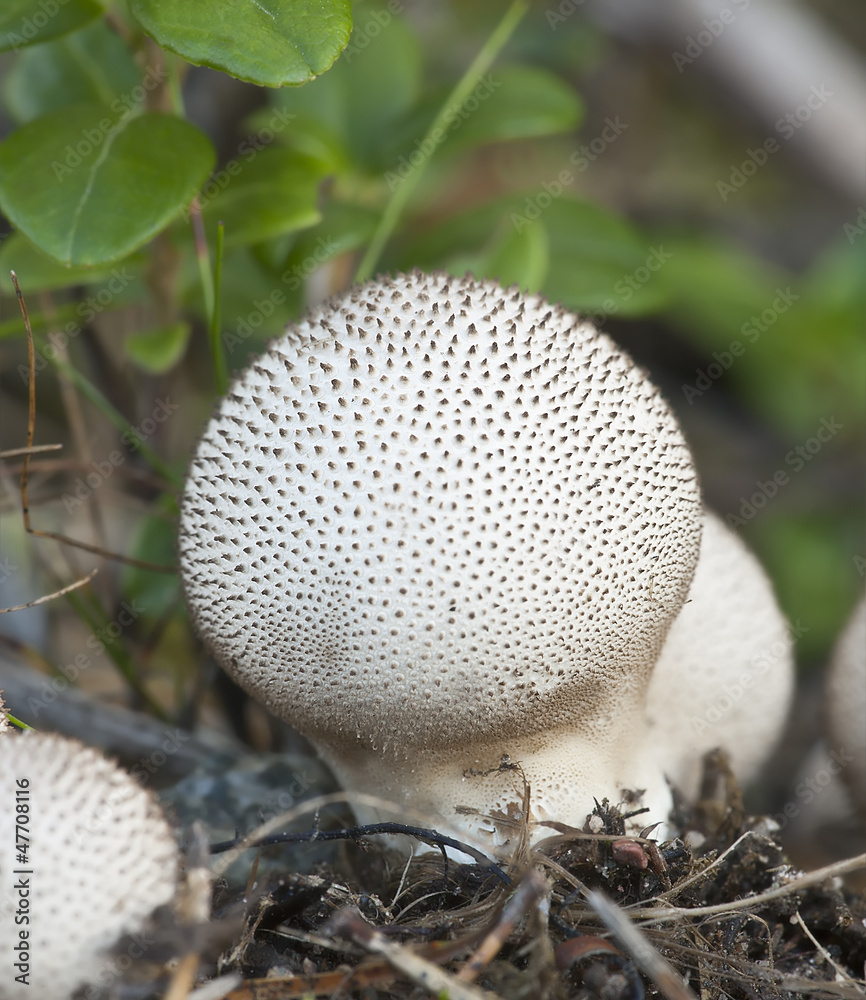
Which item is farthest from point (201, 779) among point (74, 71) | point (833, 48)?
point (833, 48)

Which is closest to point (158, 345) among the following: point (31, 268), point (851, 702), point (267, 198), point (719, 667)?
point (31, 268)

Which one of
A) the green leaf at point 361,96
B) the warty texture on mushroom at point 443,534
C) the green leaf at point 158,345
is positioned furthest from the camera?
the green leaf at point 361,96

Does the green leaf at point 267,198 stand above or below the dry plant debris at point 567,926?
above

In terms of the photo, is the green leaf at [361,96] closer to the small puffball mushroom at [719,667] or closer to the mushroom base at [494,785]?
the small puffball mushroom at [719,667]

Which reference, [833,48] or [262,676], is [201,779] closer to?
[262,676]

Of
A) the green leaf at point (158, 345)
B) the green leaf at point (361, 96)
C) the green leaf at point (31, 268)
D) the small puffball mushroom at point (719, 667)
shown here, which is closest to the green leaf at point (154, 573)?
the green leaf at point (158, 345)

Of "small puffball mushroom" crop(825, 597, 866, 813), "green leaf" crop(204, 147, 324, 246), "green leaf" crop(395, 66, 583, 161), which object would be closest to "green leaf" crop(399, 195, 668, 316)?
"green leaf" crop(395, 66, 583, 161)

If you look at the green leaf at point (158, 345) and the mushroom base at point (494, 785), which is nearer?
the mushroom base at point (494, 785)
